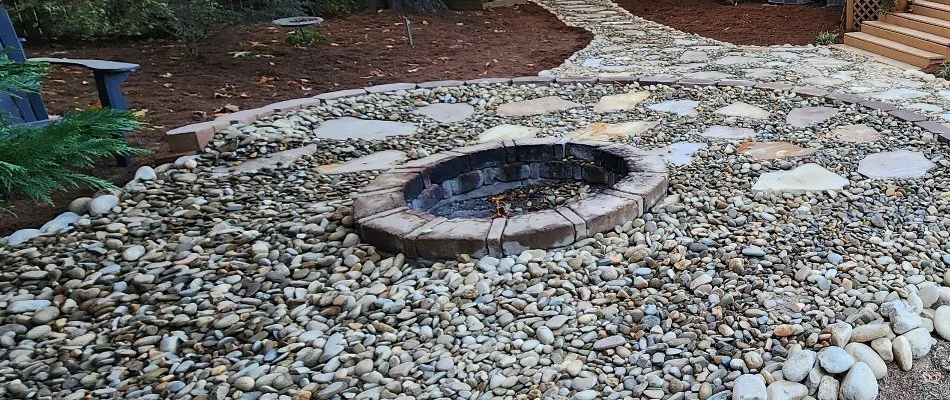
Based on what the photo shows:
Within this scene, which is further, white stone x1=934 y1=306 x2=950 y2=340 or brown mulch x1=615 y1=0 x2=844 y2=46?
brown mulch x1=615 y1=0 x2=844 y2=46

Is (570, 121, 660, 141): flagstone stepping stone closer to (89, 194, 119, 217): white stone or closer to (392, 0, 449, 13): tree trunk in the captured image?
(89, 194, 119, 217): white stone

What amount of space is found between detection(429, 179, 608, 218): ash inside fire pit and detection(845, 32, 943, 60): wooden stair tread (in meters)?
3.70

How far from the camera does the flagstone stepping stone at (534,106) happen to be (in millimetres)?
3924

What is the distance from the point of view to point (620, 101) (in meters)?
4.07

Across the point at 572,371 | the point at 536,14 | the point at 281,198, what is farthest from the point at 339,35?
the point at 572,371

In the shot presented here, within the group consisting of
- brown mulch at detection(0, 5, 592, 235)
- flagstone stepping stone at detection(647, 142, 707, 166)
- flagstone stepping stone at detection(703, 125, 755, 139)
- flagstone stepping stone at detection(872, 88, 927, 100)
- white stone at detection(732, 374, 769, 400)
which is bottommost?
flagstone stepping stone at detection(872, 88, 927, 100)

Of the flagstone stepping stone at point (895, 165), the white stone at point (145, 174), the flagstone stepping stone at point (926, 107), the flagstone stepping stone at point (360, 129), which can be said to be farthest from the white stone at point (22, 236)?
the flagstone stepping stone at point (926, 107)

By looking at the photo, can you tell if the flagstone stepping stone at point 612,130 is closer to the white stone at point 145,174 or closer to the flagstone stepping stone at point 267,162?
the flagstone stepping stone at point 267,162

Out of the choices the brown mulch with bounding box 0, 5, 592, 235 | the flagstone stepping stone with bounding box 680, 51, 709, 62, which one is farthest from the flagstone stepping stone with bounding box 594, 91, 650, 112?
the flagstone stepping stone with bounding box 680, 51, 709, 62

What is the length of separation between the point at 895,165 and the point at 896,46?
3347mm

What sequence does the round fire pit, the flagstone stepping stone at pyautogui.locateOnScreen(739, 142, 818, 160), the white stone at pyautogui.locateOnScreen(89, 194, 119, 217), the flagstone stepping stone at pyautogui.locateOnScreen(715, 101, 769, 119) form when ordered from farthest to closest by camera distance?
the flagstone stepping stone at pyautogui.locateOnScreen(715, 101, 769, 119), the flagstone stepping stone at pyautogui.locateOnScreen(739, 142, 818, 160), the white stone at pyautogui.locateOnScreen(89, 194, 119, 217), the round fire pit

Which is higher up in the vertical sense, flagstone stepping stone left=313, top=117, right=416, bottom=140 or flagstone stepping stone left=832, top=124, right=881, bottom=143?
flagstone stepping stone left=313, top=117, right=416, bottom=140

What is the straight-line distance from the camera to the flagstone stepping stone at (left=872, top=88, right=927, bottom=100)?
158 inches

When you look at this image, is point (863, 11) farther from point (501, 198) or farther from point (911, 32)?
point (501, 198)
